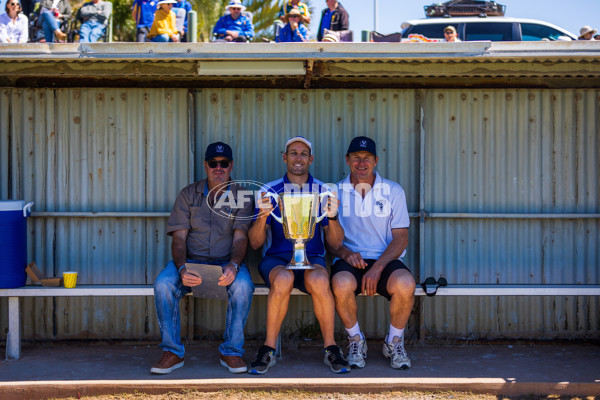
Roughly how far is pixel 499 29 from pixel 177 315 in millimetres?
7801

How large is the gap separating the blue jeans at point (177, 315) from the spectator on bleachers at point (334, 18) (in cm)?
450

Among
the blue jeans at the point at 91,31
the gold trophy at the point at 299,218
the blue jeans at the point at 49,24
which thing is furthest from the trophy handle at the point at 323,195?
the blue jeans at the point at 49,24

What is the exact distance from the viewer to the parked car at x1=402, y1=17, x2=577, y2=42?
1049 cm

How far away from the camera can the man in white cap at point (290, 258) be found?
16.2ft

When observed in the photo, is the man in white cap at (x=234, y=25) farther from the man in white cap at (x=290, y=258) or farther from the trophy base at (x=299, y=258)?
the trophy base at (x=299, y=258)

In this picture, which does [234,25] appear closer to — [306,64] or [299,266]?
[306,64]

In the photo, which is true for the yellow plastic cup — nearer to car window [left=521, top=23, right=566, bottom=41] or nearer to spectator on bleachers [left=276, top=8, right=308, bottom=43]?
spectator on bleachers [left=276, top=8, right=308, bottom=43]

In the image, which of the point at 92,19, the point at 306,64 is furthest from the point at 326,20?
the point at 306,64

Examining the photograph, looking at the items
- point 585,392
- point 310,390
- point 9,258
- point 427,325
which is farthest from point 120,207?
point 585,392

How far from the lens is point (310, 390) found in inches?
182

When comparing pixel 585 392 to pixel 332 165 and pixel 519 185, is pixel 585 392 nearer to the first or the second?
pixel 519 185

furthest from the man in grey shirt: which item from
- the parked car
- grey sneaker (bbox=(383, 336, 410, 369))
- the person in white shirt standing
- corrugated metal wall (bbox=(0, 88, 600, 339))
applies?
the parked car

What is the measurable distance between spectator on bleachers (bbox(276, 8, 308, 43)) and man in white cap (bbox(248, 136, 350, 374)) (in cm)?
334

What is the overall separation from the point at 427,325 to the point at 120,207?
9.80 ft
